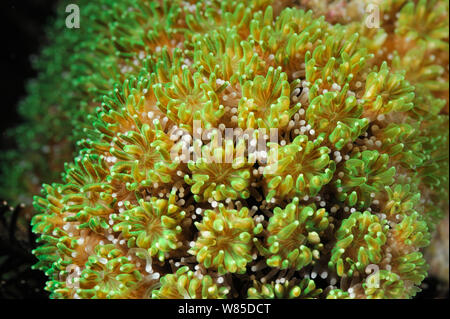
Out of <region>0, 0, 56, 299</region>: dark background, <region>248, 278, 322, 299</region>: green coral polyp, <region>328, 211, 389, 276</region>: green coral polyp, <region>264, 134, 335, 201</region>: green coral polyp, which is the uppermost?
<region>0, 0, 56, 299</region>: dark background

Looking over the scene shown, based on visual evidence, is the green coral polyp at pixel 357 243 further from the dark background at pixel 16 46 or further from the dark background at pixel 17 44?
the dark background at pixel 17 44

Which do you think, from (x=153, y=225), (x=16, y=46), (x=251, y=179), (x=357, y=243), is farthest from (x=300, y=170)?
(x=16, y=46)

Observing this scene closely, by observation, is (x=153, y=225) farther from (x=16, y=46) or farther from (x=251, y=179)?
(x=16, y=46)

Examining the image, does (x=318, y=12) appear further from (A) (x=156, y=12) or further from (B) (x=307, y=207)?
(B) (x=307, y=207)

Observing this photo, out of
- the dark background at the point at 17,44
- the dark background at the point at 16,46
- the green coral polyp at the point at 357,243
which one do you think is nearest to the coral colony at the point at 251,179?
the green coral polyp at the point at 357,243

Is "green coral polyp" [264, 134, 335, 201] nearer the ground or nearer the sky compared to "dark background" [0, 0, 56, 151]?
nearer the ground

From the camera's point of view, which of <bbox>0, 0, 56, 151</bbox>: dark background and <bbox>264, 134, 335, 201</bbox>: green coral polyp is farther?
<bbox>0, 0, 56, 151</bbox>: dark background

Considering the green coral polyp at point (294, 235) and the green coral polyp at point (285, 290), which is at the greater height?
the green coral polyp at point (294, 235)

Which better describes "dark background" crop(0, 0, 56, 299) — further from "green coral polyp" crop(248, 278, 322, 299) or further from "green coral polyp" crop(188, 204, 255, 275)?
"green coral polyp" crop(248, 278, 322, 299)

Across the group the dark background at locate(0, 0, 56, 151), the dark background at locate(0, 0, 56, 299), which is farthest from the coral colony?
the dark background at locate(0, 0, 56, 151)
